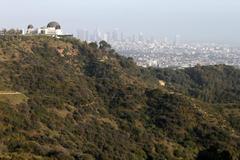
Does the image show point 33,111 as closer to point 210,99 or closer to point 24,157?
point 24,157

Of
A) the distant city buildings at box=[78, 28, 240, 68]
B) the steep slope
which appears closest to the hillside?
the steep slope

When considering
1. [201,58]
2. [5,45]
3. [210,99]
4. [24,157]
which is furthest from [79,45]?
[201,58]

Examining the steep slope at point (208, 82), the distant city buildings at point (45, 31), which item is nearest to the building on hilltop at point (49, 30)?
the distant city buildings at point (45, 31)

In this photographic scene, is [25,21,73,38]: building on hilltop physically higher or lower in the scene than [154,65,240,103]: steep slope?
higher

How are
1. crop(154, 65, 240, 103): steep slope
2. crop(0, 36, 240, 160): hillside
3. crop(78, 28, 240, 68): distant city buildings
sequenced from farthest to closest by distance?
crop(78, 28, 240, 68): distant city buildings < crop(154, 65, 240, 103): steep slope < crop(0, 36, 240, 160): hillside

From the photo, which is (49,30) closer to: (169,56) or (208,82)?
(208,82)

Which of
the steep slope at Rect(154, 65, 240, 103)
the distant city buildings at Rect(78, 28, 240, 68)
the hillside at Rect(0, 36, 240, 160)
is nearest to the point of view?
the hillside at Rect(0, 36, 240, 160)

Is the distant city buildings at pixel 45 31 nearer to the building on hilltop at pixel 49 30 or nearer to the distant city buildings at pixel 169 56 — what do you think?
the building on hilltop at pixel 49 30

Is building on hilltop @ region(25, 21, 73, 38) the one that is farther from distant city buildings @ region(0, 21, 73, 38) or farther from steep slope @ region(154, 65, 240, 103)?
steep slope @ region(154, 65, 240, 103)
